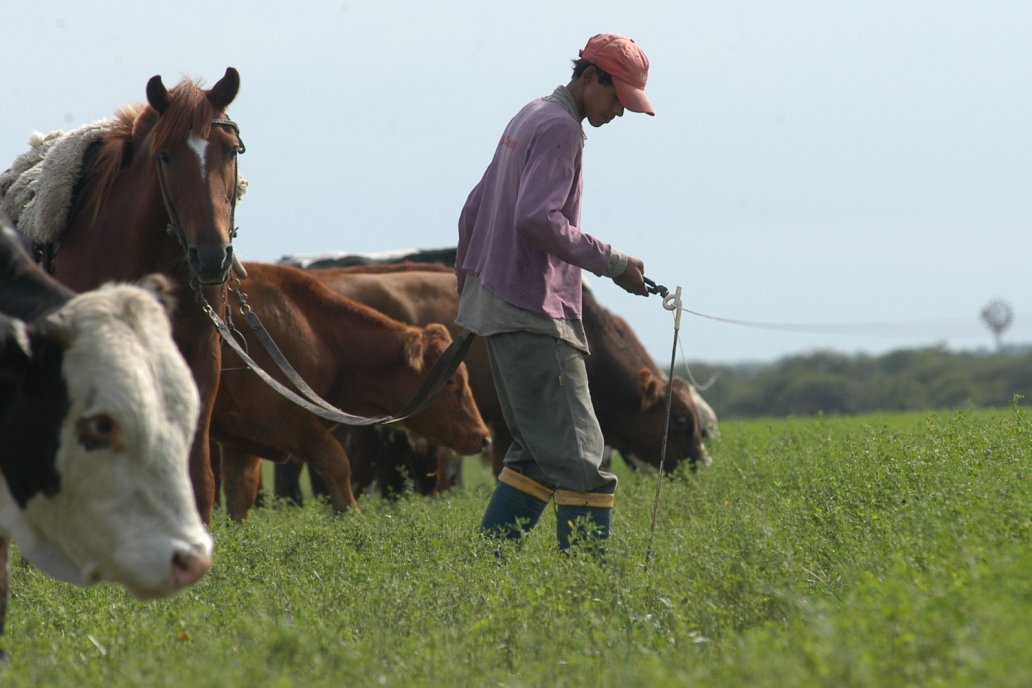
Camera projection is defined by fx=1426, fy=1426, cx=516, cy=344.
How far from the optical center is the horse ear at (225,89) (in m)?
7.39

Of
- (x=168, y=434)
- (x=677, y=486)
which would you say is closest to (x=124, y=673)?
(x=168, y=434)

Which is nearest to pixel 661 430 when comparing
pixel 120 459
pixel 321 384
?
pixel 321 384

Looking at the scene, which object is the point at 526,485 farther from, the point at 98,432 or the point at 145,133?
the point at 145,133

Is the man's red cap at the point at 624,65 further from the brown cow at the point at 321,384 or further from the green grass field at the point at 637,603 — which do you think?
the brown cow at the point at 321,384

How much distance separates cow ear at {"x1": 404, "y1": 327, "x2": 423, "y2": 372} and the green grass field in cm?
368

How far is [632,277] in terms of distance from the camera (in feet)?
21.4

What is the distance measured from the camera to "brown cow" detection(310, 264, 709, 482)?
1354 cm

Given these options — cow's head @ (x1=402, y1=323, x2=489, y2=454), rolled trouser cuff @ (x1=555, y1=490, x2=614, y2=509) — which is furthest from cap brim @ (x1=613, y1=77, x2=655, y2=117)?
cow's head @ (x1=402, y1=323, x2=489, y2=454)

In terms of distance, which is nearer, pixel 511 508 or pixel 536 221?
pixel 536 221

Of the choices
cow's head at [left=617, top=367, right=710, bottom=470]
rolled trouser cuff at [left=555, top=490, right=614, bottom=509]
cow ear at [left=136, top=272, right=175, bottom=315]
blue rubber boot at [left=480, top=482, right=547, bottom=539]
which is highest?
cow ear at [left=136, top=272, right=175, bottom=315]

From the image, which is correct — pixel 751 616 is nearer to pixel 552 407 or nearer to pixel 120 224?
pixel 552 407

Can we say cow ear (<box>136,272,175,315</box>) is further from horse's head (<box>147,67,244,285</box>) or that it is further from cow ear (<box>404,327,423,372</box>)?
cow ear (<box>404,327,423,372</box>)

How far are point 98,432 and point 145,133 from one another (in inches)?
133

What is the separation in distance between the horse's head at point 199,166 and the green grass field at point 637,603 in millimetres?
1516
